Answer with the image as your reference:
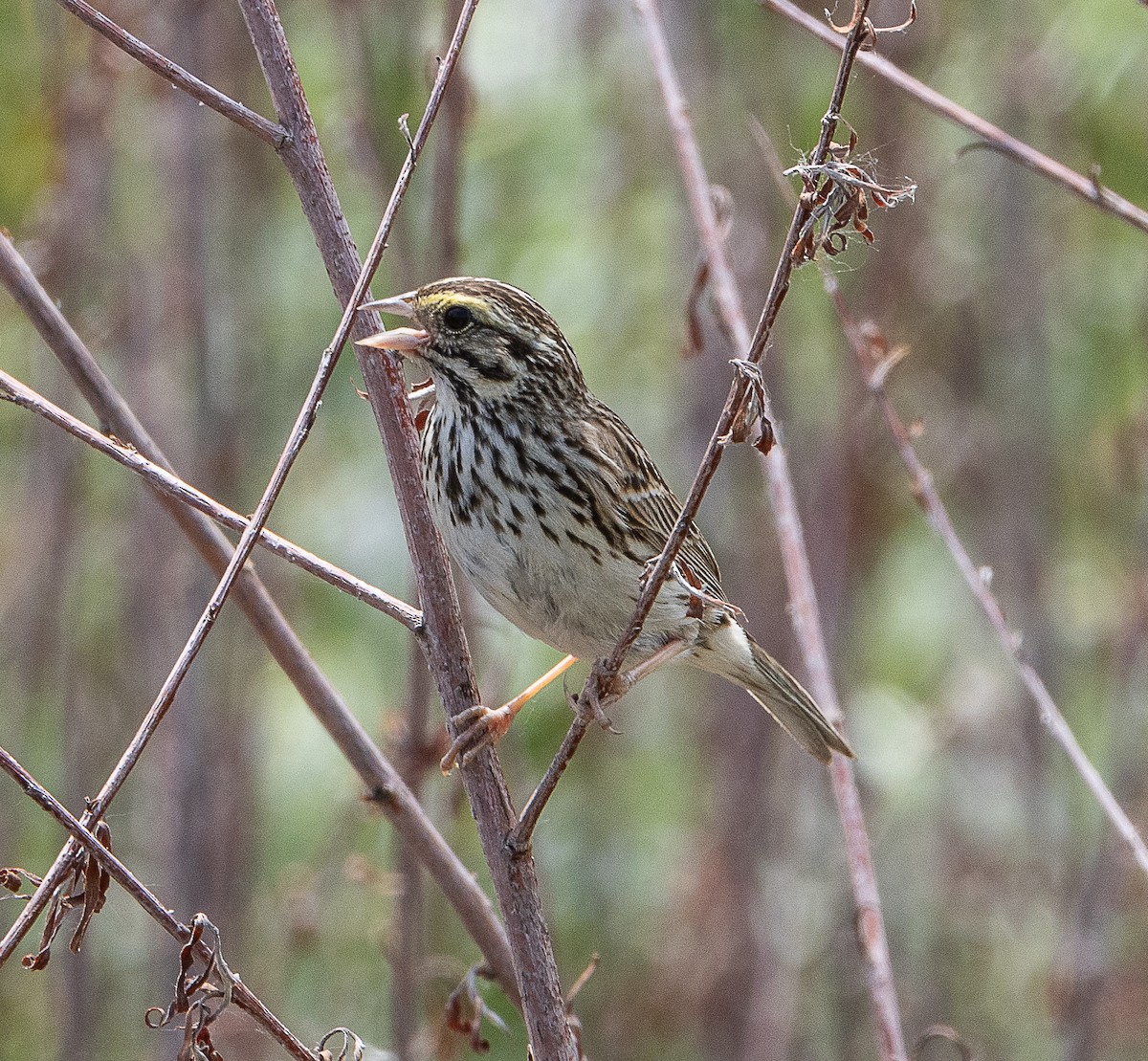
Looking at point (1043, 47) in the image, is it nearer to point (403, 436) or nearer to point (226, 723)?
point (226, 723)

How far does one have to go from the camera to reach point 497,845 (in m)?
2.01

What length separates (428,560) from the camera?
2.02m

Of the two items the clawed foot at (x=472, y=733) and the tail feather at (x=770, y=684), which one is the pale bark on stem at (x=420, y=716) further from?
the clawed foot at (x=472, y=733)

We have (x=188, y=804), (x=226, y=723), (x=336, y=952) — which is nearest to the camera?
(x=188, y=804)

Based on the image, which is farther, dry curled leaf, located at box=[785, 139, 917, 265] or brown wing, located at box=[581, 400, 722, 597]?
brown wing, located at box=[581, 400, 722, 597]

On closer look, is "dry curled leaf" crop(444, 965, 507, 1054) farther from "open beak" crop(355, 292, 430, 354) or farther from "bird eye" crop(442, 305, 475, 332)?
"bird eye" crop(442, 305, 475, 332)

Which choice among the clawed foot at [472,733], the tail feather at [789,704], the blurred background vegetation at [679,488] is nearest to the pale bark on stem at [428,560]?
the clawed foot at [472,733]

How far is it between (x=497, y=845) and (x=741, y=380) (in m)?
0.70

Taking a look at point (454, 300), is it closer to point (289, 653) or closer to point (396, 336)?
point (396, 336)

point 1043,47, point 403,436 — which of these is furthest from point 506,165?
point 403,436

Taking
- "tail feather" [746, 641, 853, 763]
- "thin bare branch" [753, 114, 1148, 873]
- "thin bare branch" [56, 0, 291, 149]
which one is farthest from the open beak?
"tail feather" [746, 641, 853, 763]

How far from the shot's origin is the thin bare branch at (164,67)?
1761mm

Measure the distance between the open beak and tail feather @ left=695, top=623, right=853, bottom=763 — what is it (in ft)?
3.29

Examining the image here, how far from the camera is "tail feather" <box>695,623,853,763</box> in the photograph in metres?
3.29
